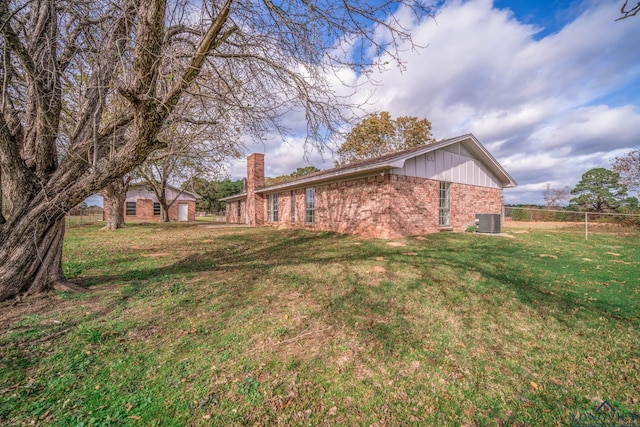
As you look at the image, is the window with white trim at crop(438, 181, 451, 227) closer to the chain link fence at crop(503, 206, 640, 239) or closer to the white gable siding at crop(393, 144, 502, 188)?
the white gable siding at crop(393, 144, 502, 188)

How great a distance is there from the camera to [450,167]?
12055mm

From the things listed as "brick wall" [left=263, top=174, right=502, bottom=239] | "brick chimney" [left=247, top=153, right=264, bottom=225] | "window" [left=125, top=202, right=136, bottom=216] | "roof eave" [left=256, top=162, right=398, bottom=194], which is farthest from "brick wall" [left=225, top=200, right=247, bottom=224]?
"brick wall" [left=263, top=174, right=502, bottom=239]

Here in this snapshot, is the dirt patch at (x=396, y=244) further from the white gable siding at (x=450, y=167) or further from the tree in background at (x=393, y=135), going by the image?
the tree in background at (x=393, y=135)

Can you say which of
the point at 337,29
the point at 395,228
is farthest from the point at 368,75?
the point at 395,228

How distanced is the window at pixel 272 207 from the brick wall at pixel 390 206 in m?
2.96

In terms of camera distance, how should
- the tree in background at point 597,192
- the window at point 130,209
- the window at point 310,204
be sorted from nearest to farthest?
the window at point 310,204 < the tree in background at point 597,192 < the window at point 130,209

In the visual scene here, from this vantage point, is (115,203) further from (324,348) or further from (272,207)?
(324,348)

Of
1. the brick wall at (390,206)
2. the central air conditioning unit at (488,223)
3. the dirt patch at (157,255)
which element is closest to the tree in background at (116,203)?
the dirt patch at (157,255)

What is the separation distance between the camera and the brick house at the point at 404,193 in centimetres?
991

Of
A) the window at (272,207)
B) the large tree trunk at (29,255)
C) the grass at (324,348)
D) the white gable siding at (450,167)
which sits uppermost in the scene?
the white gable siding at (450,167)

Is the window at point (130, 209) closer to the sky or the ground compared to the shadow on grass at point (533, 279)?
closer to the sky

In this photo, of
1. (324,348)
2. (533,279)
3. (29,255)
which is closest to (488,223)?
(533,279)

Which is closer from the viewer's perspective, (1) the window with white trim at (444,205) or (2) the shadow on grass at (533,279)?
(2) the shadow on grass at (533,279)

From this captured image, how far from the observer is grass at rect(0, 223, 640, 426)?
2227mm
